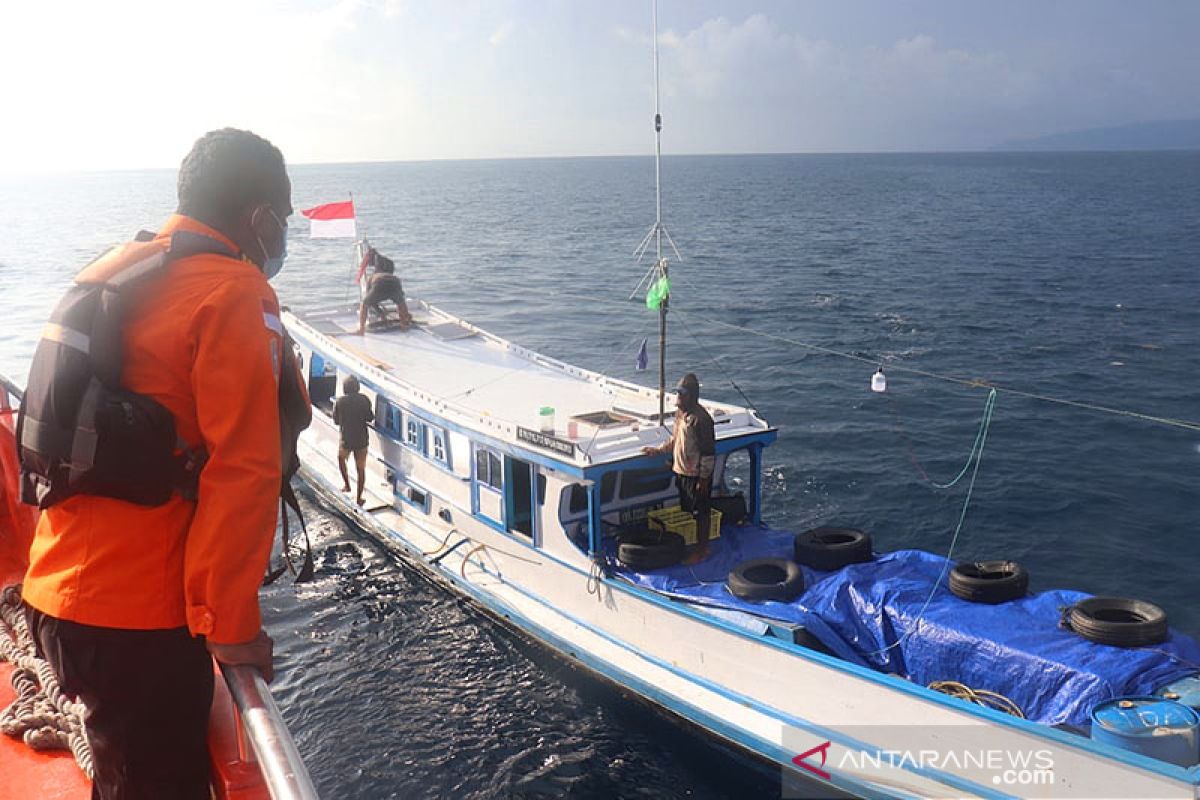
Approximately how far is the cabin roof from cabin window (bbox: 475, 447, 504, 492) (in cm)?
54

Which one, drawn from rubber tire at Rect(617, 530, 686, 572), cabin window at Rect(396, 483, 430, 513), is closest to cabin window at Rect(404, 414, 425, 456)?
cabin window at Rect(396, 483, 430, 513)

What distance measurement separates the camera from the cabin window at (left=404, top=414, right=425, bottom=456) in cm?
1638

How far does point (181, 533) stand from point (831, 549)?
408 inches

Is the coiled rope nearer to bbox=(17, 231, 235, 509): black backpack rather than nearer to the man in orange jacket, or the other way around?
the man in orange jacket

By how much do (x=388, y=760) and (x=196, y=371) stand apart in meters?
11.5

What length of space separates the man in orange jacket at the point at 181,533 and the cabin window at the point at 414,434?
44.1 feet

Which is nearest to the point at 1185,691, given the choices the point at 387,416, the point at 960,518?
the point at 960,518

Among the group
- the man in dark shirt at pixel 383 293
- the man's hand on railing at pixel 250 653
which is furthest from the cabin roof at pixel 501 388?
the man's hand on railing at pixel 250 653

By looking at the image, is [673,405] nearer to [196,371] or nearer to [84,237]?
[196,371]

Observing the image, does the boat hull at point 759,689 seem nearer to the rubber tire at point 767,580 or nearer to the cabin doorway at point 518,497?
the cabin doorway at point 518,497

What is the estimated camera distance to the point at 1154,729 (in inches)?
342

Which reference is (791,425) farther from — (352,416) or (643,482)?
(352,416)

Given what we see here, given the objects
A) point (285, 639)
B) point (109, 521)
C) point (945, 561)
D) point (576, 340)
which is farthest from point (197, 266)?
point (576, 340)

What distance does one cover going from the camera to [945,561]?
11570mm
